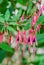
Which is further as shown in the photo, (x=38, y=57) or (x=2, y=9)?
(x=2, y=9)

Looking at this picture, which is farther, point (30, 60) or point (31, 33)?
point (30, 60)

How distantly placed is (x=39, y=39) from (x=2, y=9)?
0.31 m

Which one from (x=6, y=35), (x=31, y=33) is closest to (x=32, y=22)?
(x=31, y=33)

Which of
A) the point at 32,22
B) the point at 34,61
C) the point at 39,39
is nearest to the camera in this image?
the point at 32,22

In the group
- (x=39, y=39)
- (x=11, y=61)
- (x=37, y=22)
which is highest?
(x=37, y=22)

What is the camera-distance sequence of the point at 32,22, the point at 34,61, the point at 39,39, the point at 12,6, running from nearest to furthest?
the point at 32,22, the point at 39,39, the point at 34,61, the point at 12,6

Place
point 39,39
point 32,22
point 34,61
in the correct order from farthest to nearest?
point 34,61, point 39,39, point 32,22

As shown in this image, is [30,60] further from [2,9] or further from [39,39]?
[2,9]

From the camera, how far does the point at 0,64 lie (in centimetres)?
145

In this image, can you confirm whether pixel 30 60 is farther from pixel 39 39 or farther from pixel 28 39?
pixel 28 39

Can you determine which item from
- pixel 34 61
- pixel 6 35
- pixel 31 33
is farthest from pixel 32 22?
pixel 34 61

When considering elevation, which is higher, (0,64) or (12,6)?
(12,6)

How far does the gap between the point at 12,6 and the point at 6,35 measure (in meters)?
0.51

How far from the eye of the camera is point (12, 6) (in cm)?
160
